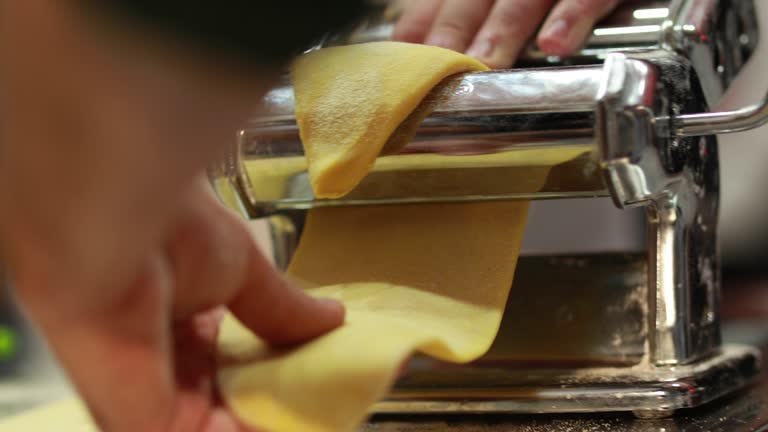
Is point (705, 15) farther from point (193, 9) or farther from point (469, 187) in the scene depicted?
point (193, 9)

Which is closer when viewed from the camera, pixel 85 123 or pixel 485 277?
pixel 85 123

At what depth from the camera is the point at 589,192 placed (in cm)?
45

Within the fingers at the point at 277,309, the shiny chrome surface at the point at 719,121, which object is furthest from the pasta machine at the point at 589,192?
the fingers at the point at 277,309

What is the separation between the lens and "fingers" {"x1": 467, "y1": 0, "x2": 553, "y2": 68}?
1.89 ft

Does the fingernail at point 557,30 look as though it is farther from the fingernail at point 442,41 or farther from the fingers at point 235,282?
the fingers at point 235,282

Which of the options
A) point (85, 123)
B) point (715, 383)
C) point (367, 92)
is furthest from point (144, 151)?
point (715, 383)

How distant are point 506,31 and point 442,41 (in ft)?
0.14

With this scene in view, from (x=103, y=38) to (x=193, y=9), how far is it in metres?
0.02

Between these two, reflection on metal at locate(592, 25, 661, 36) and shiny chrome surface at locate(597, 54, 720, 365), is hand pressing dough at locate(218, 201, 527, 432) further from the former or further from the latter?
reflection on metal at locate(592, 25, 661, 36)

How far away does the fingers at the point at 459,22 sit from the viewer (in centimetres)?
61

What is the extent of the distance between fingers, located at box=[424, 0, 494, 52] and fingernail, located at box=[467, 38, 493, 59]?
0.07 ft

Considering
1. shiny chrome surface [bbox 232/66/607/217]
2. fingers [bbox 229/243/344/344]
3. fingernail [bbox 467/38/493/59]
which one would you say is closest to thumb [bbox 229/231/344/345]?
fingers [bbox 229/243/344/344]

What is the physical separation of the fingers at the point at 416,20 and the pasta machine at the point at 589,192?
9 centimetres

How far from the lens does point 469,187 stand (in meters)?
0.46
